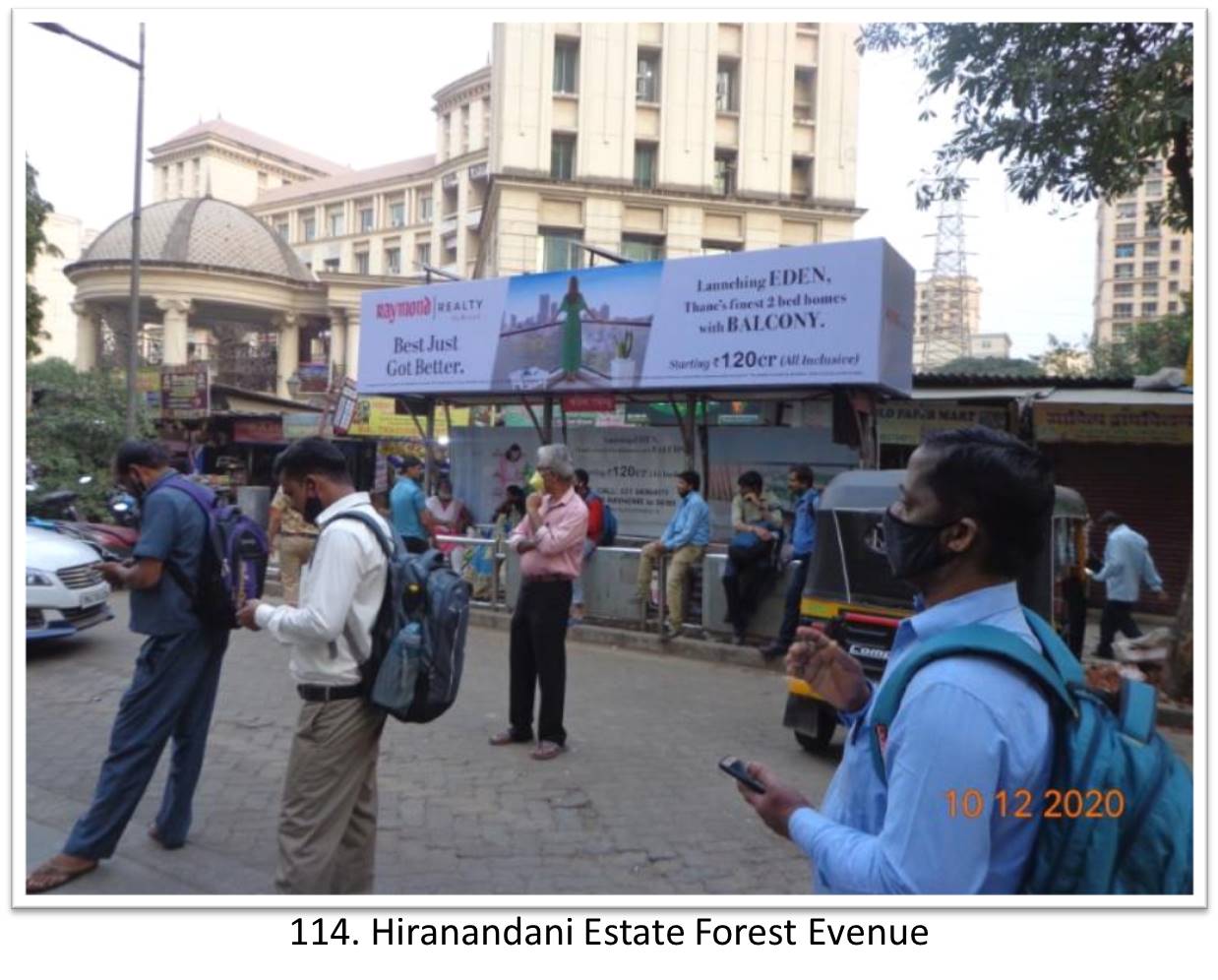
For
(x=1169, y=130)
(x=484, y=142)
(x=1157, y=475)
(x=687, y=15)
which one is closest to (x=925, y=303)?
(x=484, y=142)

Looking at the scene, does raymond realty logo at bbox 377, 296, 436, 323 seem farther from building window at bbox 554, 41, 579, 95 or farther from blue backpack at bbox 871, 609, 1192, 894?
building window at bbox 554, 41, 579, 95

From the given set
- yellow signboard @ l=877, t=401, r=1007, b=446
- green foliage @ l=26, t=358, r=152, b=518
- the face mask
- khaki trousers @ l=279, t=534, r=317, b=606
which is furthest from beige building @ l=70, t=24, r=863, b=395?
the face mask

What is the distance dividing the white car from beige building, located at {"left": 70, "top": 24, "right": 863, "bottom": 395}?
2528 cm

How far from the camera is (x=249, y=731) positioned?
6434 millimetres

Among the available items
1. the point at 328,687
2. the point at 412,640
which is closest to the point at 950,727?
the point at 412,640

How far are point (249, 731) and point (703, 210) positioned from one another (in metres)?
30.7

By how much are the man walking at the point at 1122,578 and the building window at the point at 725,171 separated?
27.5m

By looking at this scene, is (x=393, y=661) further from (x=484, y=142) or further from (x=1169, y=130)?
(x=484, y=142)

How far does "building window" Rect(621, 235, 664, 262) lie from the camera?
33.9 metres

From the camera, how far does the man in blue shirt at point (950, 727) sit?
153cm

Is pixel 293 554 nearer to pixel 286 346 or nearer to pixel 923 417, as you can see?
pixel 923 417

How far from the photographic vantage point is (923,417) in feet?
43.4

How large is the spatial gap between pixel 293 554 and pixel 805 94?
31.3 m
